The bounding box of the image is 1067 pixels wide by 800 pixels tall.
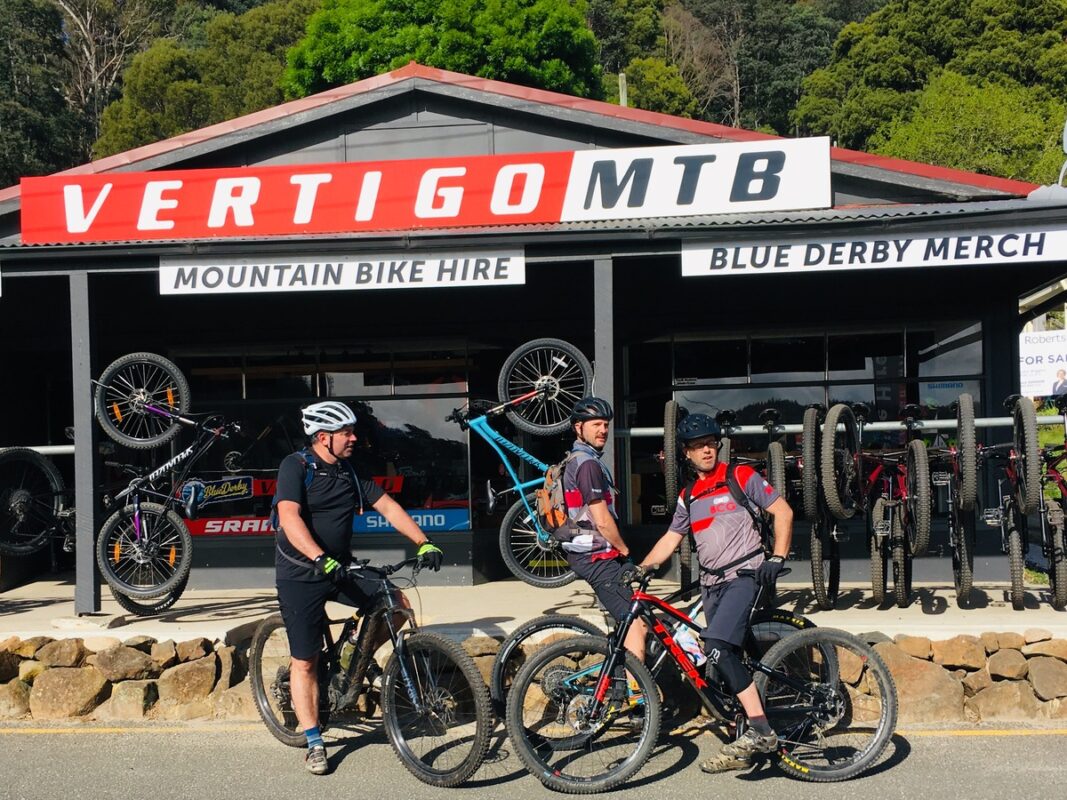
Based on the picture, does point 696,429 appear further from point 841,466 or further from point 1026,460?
point 1026,460

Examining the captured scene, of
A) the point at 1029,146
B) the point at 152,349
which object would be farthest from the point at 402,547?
the point at 1029,146

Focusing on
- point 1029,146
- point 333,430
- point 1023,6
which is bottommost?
point 333,430

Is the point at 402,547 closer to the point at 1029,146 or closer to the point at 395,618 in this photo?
the point at 395,618

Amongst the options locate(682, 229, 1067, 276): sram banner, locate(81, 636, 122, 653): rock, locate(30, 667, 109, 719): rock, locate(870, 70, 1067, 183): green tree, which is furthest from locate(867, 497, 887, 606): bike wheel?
locate(870, 70, 1067, 183): green tree

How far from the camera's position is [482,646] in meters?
6.83

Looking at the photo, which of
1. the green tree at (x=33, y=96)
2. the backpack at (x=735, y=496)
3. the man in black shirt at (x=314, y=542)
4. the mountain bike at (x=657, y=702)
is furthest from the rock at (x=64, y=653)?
the green tree at (x=33, y=96)

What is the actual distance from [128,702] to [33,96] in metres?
41.6

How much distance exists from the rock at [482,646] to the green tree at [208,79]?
119ft

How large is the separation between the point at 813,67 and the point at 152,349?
2006 inches

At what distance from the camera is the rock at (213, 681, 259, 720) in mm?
6895

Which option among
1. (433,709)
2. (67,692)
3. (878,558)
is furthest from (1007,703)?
(67,692)

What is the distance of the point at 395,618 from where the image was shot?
5.76 metres

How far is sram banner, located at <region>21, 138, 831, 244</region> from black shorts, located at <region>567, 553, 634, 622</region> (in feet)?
10.9

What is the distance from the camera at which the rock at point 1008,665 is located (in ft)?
21.5
